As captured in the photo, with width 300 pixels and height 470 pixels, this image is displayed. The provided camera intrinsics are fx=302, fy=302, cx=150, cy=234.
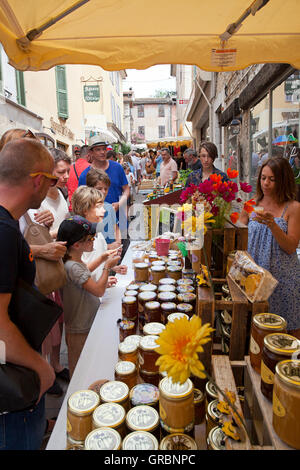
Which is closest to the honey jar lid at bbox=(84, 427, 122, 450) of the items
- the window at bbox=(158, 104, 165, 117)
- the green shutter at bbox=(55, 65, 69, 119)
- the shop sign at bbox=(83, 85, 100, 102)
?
the green shutter at bbox=(55, 65, 69, 119)

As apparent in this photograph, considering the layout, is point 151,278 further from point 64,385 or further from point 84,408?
point 64,385

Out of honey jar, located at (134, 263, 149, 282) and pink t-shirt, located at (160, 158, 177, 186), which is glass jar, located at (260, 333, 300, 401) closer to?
honey jar, located at (134, 263, 149, 282)

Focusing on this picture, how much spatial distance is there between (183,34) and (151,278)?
2.01 metres

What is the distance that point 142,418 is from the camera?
95 centimetres

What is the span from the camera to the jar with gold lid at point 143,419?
0.91 metres

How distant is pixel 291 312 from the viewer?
2.14m

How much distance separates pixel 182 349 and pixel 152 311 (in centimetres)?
84

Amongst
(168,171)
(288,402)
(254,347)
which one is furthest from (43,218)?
(168,171)

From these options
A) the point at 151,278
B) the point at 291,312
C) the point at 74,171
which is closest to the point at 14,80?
the point at 74,171

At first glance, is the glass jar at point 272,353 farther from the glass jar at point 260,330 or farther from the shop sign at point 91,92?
the shop sign at point 91,92

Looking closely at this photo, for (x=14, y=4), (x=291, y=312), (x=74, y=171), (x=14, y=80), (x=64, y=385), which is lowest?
(x=64, y=385)

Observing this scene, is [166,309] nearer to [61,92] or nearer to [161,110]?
[61,92]

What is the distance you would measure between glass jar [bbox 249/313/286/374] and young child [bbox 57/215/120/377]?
4.14ft

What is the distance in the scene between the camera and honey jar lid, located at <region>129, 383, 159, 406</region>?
1.03 metres
